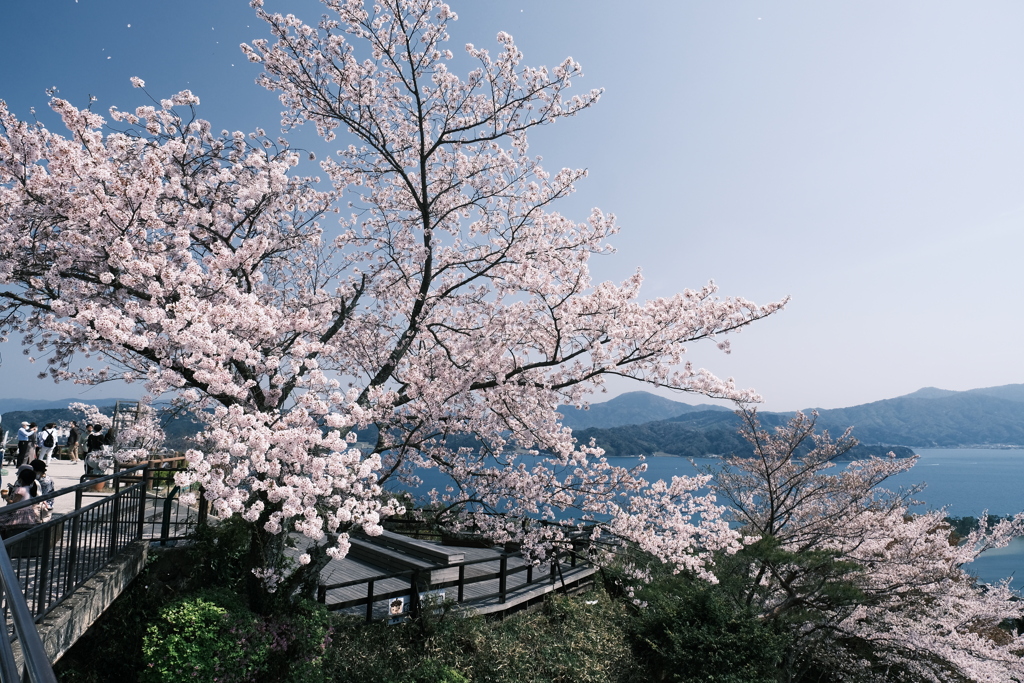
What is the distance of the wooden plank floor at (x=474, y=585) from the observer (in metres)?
10.3

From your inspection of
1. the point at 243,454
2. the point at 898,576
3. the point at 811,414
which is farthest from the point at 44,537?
the point at 898,576

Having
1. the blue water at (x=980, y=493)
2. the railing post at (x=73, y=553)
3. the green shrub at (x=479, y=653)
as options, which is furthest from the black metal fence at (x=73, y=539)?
the blue water at (x=980, y=493)

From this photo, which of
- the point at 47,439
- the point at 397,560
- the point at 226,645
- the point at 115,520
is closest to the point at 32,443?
the point at 47,439

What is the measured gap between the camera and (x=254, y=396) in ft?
24.7

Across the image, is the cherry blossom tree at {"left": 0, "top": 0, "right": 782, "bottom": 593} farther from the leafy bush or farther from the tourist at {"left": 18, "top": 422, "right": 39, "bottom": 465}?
the tourist at {"left": 18, "top": 422, "right": 39, "bottom": 465}

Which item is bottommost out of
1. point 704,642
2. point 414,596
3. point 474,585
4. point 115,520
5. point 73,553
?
point 474,585

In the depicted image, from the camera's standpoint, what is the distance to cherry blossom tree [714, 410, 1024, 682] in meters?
11.7

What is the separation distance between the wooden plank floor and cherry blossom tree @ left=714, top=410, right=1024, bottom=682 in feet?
12.5

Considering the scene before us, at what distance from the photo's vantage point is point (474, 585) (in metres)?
11.9

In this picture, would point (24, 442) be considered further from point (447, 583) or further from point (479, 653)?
point (479, 653)

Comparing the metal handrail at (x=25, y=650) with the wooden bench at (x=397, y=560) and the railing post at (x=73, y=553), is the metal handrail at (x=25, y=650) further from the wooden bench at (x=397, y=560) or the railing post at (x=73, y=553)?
the wooden bench at (x=397, y=560)

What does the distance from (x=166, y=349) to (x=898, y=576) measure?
1575cm

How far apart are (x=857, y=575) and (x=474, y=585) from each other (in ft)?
28.2

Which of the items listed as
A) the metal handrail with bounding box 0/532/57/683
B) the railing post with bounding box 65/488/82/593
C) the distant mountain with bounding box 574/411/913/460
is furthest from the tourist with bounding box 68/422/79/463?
the distant mountain with bounding box 574/411/913/460
